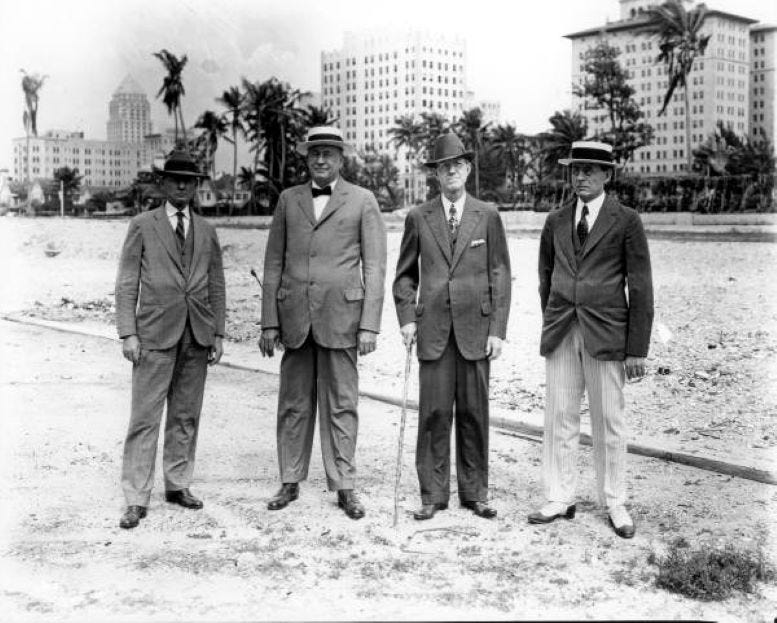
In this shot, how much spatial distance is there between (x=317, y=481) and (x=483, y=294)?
63.1 inches

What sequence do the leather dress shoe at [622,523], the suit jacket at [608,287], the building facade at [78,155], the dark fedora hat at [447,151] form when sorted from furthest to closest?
the building facade at [78,155], the dark fedora hat at [447,151], the suit jacket at [608,287], the leather dress shoe at [622,523]

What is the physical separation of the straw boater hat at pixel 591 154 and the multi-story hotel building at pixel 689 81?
94169mm

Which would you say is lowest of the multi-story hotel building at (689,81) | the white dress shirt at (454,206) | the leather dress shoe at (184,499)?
the leather dress shoe at (184,499)

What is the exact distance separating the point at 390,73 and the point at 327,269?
2618 centimetres

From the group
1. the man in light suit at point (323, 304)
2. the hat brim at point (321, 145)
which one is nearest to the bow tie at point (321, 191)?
the man in light suit at point (323, 304)

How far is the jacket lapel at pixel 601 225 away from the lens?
4695 mm

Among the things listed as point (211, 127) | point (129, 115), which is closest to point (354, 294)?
point (129, 115)

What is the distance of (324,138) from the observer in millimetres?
4977

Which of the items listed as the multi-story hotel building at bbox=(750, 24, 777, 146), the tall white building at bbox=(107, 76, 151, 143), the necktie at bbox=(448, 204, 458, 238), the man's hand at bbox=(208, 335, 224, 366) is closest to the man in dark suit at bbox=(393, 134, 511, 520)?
the necktie at bbox=(448, 204, 458, 238)

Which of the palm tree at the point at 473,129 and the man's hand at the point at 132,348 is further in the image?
the palm tree at the point at 473,129

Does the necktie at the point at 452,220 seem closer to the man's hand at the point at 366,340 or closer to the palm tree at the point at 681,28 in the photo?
the man's hand at the point at 366,340

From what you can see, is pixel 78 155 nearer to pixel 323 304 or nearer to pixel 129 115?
pixel 129 115

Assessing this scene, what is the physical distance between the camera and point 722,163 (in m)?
49.6

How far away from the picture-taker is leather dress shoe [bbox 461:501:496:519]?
4828mm
